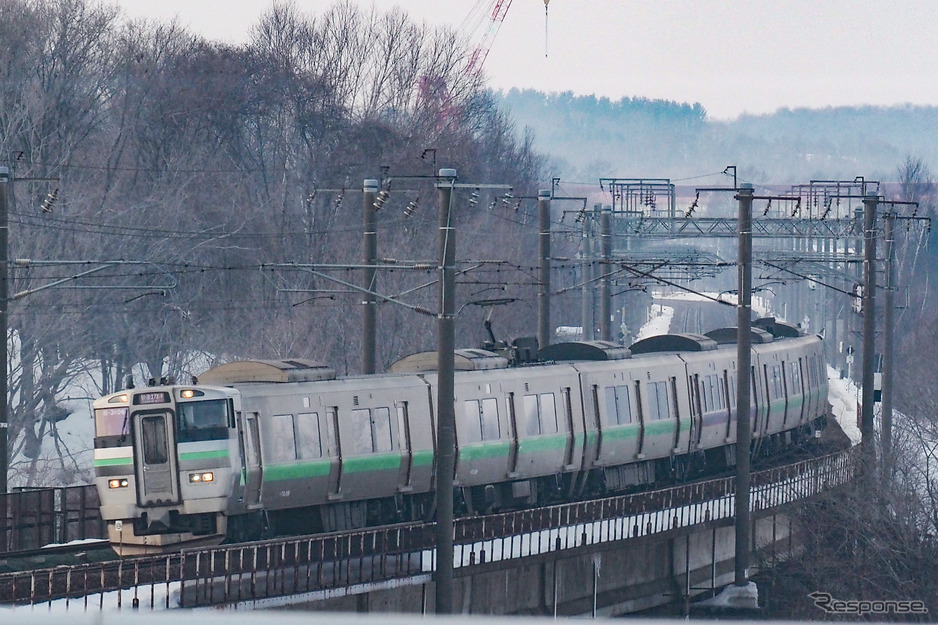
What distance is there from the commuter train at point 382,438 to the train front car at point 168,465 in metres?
0.02

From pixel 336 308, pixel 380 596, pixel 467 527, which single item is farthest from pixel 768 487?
pixel 336 308

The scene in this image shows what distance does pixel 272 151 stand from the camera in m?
84.0

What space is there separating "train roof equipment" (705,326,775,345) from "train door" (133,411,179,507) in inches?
850

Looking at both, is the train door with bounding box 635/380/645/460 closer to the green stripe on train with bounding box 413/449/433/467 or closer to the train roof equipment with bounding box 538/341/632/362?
the train roof equipment with bounding box 538/341/632/362

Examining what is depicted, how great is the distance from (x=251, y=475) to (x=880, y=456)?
19446 mm

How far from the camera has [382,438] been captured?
1032 inches

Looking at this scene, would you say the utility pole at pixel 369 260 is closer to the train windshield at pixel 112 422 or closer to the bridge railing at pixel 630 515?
the bridge railing at pixel 630 515

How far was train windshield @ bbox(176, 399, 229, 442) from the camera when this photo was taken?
76.7ft

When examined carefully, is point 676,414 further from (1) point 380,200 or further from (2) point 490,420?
(1) point 380,200

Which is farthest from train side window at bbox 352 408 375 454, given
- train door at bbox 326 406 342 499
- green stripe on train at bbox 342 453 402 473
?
train door at bbox 326 406 342 499

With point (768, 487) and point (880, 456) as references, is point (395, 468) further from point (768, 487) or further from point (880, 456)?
point (880, 456)

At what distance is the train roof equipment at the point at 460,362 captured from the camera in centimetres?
2909

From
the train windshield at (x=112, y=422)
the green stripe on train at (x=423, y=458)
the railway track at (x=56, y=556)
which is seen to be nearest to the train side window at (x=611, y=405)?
the green stripe on train at (x=423, y=458)

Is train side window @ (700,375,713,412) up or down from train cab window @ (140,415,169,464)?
down
